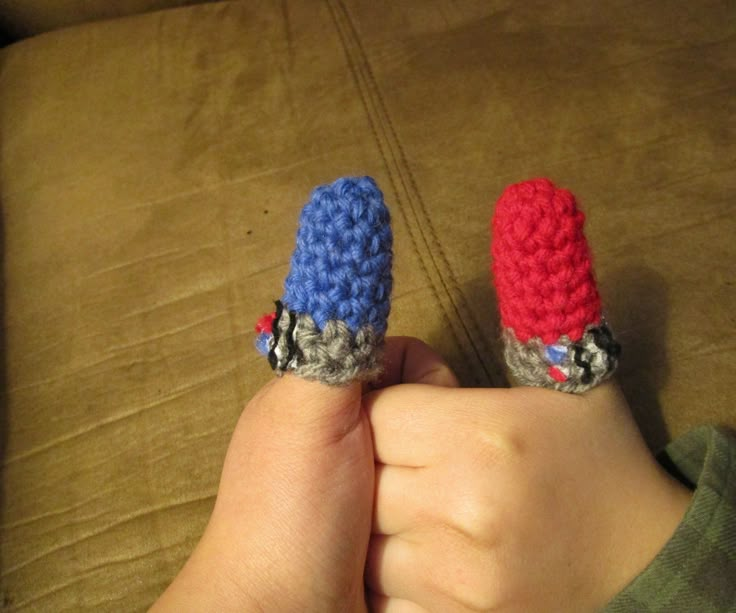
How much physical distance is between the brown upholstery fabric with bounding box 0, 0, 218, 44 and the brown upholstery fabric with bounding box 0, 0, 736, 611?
2.4 inches

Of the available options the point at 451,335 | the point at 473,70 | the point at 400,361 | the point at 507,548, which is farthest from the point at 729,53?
the point at 507,548

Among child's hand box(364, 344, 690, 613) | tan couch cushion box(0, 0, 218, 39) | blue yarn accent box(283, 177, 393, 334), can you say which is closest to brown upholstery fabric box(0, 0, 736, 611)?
tan couch cushion box(0, 0, 218, 39)

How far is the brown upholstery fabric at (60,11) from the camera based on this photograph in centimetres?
118

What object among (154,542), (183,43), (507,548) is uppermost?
(183,43)

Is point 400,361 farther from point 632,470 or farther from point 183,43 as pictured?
point 183,43

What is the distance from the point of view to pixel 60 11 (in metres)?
1.19

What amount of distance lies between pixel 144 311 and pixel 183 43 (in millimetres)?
577

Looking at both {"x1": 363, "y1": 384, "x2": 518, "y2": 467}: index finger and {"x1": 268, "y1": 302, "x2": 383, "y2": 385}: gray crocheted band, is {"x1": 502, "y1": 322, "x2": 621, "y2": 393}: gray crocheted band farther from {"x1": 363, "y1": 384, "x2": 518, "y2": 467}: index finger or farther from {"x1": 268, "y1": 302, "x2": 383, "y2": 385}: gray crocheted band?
→ {"x1": 268, "y1": 302, "x2": 383, "y2": 385}: gray crocheted band

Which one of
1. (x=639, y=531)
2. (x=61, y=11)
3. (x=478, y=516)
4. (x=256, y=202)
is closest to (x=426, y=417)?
(x=478, y=516)

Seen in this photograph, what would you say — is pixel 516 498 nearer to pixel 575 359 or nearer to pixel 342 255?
pixel 575 359

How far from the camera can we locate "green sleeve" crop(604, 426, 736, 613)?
0.48 meters

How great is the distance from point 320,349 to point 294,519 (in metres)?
0.14

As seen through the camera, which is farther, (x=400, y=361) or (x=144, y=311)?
(x=144, y=311)

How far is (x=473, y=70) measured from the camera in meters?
0.97
